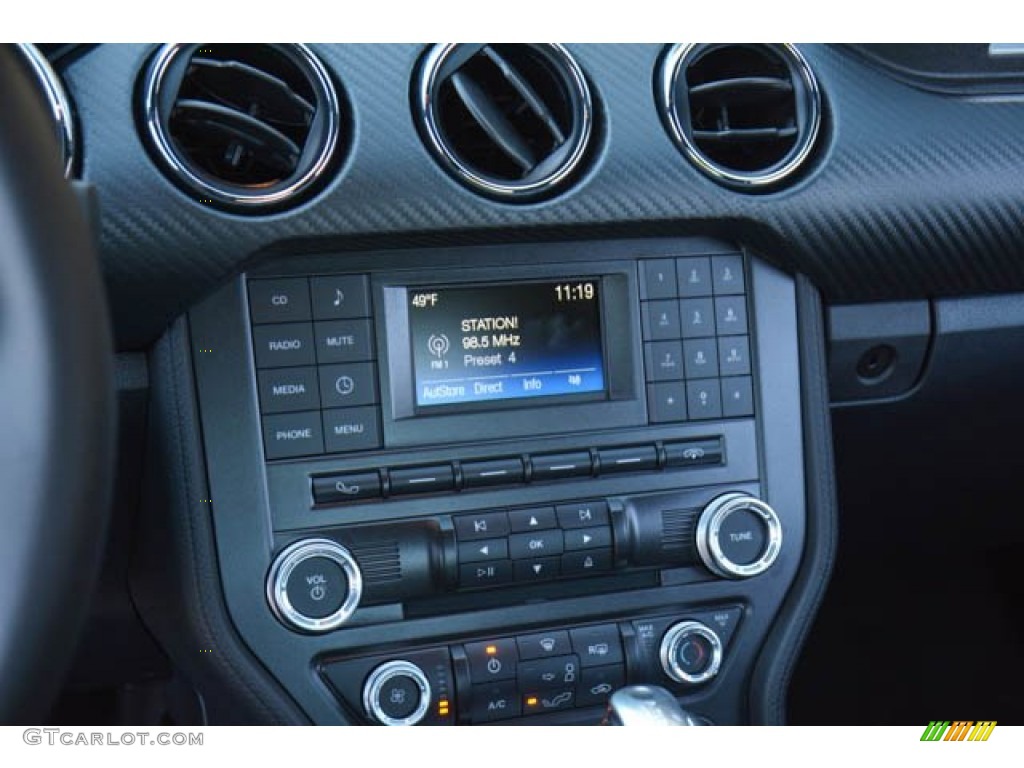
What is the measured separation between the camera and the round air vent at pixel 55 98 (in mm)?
1151

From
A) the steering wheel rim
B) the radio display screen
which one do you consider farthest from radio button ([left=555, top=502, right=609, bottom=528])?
the steering wheel rim

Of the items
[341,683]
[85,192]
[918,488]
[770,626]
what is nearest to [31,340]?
[85,192]

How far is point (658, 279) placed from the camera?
1.43 metres

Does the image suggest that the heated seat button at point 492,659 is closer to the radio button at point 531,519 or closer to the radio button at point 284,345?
the radio button at point 531,519

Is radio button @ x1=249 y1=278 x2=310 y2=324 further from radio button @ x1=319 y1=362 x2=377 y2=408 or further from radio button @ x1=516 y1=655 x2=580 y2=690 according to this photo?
radio button @ x1=516 y1=655 x2=580 y2=690

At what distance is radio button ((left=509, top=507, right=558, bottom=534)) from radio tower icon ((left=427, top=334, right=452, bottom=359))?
18 cm

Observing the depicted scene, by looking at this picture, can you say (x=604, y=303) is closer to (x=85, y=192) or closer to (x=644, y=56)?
(x=644, y=56)

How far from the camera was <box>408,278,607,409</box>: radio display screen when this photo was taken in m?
1.37

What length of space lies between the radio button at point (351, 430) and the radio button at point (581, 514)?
0.21 m

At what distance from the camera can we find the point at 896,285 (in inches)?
60.7

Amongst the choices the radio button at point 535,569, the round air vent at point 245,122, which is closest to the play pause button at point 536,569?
the radio button at point 535,569

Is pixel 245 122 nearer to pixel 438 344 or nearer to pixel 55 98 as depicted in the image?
pixel 55 98
